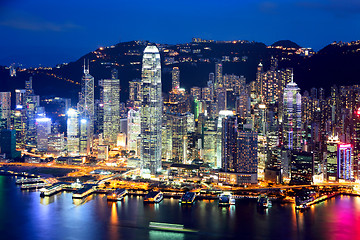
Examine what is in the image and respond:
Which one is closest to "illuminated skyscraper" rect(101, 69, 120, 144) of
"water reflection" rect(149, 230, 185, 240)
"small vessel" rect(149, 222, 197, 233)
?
"small vessel" rect(149, 222, 197, 233)

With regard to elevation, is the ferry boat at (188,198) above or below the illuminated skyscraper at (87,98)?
below

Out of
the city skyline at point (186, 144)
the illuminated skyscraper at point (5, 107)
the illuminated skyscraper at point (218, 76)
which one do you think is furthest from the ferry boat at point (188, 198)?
the illuminated skyscraper at point (218, 76)

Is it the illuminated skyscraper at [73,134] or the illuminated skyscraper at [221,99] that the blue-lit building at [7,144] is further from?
the illuminated skyscraper at [221,99]

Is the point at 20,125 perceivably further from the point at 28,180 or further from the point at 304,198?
the point at 304,198

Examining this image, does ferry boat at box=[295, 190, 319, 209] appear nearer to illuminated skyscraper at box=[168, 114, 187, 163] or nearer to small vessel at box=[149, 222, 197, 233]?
small vessel at box=[149, 222, 197, 233]

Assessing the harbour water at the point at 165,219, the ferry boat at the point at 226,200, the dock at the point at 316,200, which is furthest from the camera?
the ferry boat at the point at 226,200

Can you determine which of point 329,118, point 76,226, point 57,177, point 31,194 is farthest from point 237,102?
point 76,226
